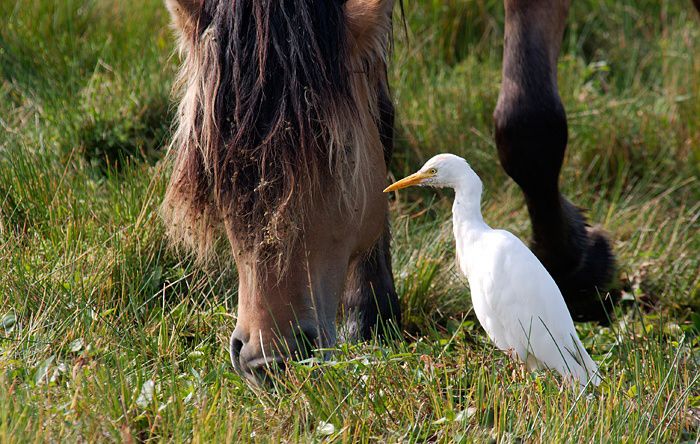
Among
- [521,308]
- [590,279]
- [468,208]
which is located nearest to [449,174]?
[468,208]

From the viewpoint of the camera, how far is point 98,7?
19.1ft

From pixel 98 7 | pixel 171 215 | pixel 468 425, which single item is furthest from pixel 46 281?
pixel 98 7

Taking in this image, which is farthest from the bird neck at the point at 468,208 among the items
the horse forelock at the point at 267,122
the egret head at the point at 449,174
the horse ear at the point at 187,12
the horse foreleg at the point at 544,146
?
the horse ear at the point at 187,12

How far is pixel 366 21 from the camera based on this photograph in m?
2.99

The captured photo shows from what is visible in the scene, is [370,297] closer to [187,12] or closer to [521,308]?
[521,308]

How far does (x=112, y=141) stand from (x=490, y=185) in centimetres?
187

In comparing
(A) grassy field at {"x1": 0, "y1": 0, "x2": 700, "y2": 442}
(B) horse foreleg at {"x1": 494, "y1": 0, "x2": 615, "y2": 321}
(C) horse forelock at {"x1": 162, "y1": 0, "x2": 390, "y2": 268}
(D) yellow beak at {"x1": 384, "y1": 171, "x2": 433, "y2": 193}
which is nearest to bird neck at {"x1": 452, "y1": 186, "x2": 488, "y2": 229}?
(D) yellow beak at {"x1": 384, "y1": 171, "x2": 433, "y2": 193}

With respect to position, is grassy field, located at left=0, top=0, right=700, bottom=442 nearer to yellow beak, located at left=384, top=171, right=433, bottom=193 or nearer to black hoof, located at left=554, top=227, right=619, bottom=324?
black hoof, located at left=554, top=227, right=619, bottom=324

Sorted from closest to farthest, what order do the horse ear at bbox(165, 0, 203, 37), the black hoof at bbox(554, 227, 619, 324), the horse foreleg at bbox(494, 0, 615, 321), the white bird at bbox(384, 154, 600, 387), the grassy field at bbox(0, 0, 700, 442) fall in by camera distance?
1. the grassy field at bbox(0, 0, 700, 442)
2. the horse ear at bbox(165, 0, 203, 37)
3. the white bird at bbox(384, 154, 600, 387)
4. the horse foreleg at bbox(494, 0, 615, 321)
5. the black hoof at bbox(554, 227, 619, 324)

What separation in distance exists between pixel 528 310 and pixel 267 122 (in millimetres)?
988

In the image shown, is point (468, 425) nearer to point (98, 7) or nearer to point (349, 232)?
point (349, 232)

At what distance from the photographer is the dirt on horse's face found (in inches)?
107

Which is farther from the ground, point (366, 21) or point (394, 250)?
point (366, 21)

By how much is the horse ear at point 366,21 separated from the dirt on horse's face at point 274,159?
0.03 meters
